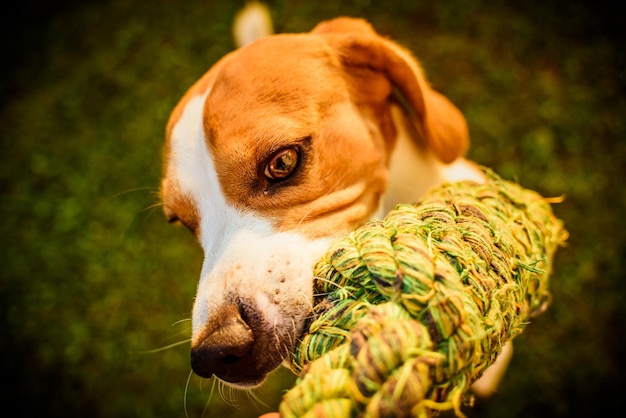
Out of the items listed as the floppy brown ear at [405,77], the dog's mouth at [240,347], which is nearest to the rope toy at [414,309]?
the dog's mouth at [240,347]

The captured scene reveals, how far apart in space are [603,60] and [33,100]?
5.97 m

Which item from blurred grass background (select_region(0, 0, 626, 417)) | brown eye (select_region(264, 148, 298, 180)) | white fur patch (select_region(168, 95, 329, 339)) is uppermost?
brown eye (select_region(264, 148, 298, 180))

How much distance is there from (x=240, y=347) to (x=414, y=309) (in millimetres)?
613

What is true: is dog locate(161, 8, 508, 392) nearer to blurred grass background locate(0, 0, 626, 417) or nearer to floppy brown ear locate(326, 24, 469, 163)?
floppy brown ear locate(326, 24, 469, 163)

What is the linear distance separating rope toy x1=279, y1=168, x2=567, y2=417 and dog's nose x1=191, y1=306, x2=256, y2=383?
0.56 feet

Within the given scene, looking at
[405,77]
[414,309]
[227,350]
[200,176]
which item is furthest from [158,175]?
[414,309]

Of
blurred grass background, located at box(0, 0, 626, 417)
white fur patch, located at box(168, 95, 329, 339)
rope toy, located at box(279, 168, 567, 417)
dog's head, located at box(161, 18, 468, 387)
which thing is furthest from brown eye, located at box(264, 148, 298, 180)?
blurred grass background, located at box(0, 0, 626, 417)

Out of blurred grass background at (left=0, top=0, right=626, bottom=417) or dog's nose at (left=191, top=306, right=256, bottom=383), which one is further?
blurred grass background at (left=0, top=0, right=626, bottom=417)

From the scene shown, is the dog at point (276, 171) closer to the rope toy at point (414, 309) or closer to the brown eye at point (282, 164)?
the brown eye at point (282, 164)

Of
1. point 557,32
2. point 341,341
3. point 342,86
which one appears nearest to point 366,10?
point 557,32

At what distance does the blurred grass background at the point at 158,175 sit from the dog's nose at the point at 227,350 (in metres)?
2.08

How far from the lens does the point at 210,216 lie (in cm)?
192

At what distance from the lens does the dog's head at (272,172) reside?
1547 mm

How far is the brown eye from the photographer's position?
5.92 ft
